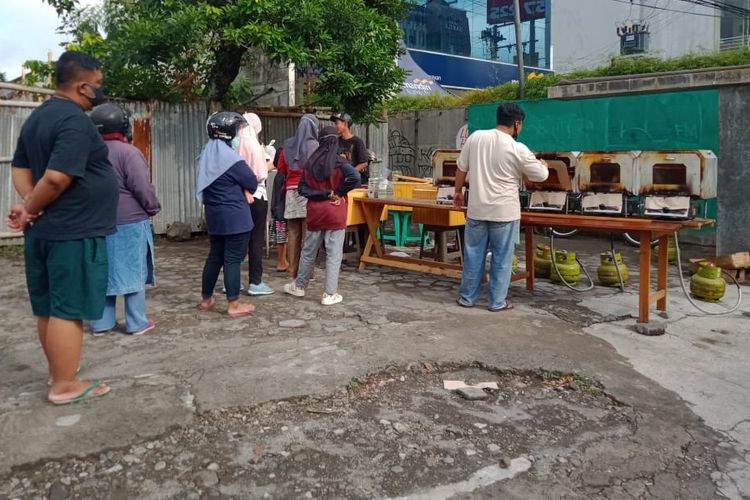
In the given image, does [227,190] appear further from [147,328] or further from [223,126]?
[147,328]

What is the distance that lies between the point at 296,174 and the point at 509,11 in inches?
1380

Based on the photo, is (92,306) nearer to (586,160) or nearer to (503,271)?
(503,271)

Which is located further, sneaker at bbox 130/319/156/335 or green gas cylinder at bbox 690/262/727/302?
green gas cylinder at bbox 690/262/727/302

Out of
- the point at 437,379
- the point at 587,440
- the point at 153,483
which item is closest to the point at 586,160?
the point at 437,379

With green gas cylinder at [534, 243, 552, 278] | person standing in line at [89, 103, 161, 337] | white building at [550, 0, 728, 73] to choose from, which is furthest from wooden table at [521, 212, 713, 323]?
white building at [550, 0, 728, 73]

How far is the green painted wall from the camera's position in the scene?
9.45m

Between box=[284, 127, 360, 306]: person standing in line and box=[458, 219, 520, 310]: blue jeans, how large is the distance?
1162mm

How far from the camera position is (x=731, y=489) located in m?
2.89

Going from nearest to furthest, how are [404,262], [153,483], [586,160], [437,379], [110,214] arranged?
[153,483] → [110,214] → [437,379] → [586,160] → [404,262]

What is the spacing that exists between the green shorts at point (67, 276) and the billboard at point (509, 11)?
125 ft

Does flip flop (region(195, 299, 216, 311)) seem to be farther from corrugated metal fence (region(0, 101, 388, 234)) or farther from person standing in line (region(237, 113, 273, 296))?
corrugated metal fence (region(0, 101, 388, 234))

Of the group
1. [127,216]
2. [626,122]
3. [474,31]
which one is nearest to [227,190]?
[127,216]

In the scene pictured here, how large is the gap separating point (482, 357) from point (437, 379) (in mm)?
470

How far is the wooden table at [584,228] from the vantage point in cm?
527
